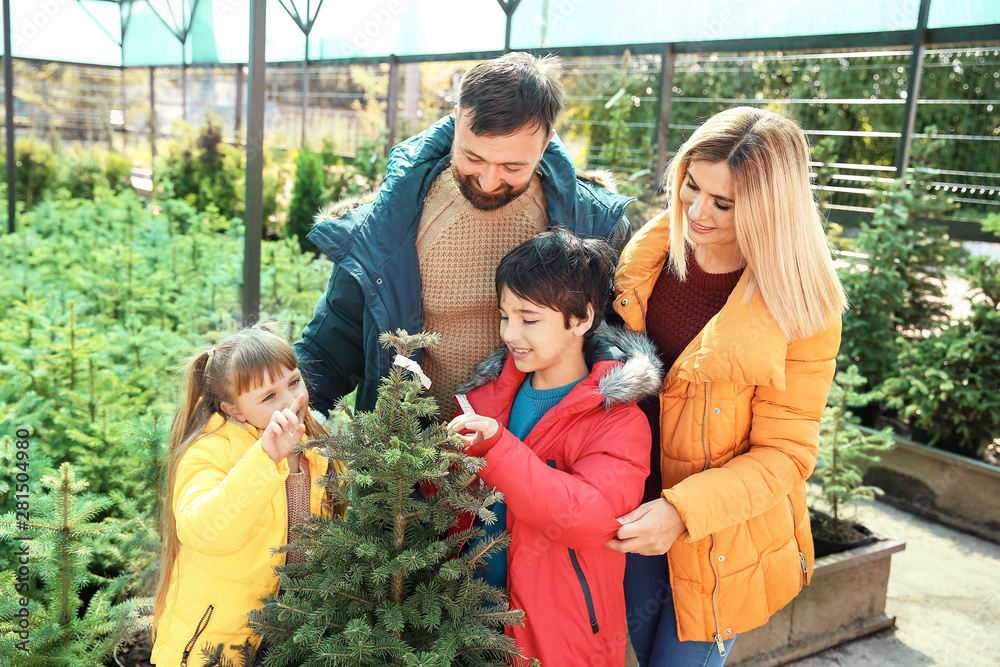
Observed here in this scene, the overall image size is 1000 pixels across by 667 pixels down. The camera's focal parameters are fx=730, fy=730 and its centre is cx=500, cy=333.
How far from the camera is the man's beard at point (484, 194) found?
80.7 inches

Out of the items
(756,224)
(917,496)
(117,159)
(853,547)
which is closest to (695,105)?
(917,496)

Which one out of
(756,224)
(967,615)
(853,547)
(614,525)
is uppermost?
(756,224)

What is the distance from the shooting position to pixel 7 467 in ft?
8.27

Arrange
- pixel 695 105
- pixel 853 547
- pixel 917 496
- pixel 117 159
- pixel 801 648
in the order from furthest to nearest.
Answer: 1. pixel 117 159
2. pixel 695 105
3. pixel 917 496
4. pixel 853 547
5. pixel 801 648

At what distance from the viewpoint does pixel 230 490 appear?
167 centimetres

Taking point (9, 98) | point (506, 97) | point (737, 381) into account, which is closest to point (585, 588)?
point (737, 381)

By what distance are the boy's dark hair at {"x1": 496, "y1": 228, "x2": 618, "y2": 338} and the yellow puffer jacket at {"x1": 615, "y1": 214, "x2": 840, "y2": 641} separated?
301 millimetres

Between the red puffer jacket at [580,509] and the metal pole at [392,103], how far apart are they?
6808 mm

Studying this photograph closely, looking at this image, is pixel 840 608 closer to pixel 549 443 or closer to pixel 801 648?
pixel 801 648

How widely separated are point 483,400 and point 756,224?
0.83 m

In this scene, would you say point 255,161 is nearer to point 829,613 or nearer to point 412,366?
point 412,366

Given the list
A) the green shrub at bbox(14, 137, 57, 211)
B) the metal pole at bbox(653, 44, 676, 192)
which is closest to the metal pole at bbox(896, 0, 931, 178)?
the metal pole at bbox(653, 44, 676, 192)

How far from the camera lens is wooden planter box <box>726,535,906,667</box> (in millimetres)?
2996

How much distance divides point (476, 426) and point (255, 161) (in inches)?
87.9
